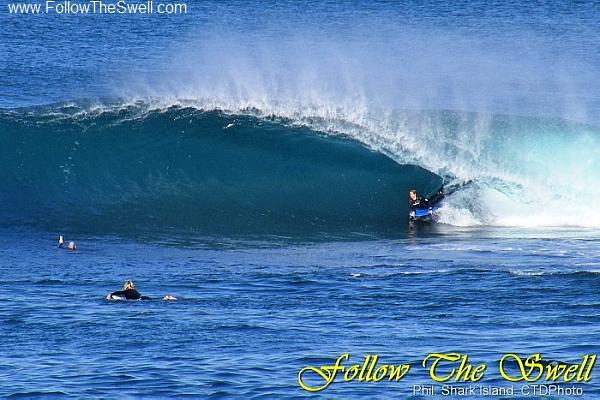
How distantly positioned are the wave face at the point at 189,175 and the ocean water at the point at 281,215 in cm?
7

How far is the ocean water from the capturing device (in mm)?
20828

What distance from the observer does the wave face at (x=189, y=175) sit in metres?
32.9

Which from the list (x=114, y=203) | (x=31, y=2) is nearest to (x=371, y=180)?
(x=114, y=203)

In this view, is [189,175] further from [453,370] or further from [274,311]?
[453,370]

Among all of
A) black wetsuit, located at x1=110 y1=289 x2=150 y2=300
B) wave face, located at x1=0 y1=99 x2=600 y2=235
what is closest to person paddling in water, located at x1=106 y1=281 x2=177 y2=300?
black wetsuit, located at x1=110 y1=289 x2=150 y2=300

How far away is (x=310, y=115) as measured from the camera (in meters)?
37.6

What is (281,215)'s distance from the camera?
3331cm

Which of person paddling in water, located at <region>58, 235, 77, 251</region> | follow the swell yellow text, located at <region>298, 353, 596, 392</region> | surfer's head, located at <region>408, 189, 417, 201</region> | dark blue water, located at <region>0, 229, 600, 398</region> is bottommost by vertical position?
follow the swell yellow text, located at <region>298, 353, 596, 392</region>

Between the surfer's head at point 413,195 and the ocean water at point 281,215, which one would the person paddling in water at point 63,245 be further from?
the surfer's head at point 413,195

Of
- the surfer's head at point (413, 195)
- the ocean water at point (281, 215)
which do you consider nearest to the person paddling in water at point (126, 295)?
the ocean water at point (281, 215)

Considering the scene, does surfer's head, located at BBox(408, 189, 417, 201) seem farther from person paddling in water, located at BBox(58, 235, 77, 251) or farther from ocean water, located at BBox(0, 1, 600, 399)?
person paddling in water, located at BBox(58, 235, 77, 251)

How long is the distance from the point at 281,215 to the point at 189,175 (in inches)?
132

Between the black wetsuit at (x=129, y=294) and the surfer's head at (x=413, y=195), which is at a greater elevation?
the surfer's head at (x=413, y=195)

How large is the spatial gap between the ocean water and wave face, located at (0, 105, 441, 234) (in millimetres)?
69
